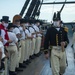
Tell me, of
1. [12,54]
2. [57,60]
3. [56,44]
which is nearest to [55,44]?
[56,44]

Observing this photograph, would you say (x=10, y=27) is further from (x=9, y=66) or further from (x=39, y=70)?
(x=39, y=70)

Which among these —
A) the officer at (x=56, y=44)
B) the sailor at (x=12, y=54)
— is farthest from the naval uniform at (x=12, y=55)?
the officer at (x=56, y=44)

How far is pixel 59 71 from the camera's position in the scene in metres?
7.74

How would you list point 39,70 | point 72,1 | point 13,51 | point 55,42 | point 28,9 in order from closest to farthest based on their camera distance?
point 55,42
point 13,51
point 39,70
point 28,9
point 72,1

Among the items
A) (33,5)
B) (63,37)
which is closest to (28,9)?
(33,5)

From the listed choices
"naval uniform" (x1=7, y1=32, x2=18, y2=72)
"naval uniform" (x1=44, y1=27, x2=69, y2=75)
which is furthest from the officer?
"naval uniform" (x1=7, y1=32, x2=18, y2=72)

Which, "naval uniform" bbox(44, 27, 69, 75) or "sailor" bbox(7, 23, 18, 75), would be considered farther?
"sailor" bbox(7, 23, 18, 75)

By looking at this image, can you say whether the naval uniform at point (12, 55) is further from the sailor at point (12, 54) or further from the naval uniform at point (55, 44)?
the naval uniform at point (55, 44)

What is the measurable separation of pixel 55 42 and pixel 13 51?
78.6 inches

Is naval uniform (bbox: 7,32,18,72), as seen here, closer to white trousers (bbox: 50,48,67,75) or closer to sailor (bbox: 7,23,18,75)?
sailor (bbox: 7,23,18,75)

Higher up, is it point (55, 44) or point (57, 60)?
point (55, 44)

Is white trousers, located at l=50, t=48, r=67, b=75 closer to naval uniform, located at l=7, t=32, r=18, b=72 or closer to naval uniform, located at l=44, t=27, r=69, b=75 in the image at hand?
naval uniform, located at l=44, t=27, r=69, b=75

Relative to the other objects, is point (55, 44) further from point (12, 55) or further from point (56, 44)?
point (12, 55)

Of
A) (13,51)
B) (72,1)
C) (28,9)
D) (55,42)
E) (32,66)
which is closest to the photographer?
(55,42)
